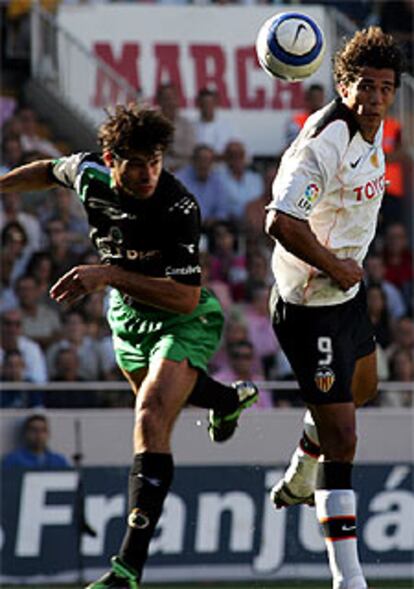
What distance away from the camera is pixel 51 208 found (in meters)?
15.5

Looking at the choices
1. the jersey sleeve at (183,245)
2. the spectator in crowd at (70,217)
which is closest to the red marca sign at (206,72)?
the spectator in crowd at (70,217)

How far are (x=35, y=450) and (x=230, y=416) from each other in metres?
3.94

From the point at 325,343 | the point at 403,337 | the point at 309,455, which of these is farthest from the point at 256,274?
the point at 325,343

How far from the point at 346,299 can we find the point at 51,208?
755 cm

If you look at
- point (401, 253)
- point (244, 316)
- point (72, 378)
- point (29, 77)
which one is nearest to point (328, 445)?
point (72, 378)

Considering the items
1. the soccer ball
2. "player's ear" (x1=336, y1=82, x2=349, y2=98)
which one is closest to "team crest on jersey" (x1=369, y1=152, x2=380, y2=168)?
"player's ear" (x1=336, y1=82, x2=349, y2=98)

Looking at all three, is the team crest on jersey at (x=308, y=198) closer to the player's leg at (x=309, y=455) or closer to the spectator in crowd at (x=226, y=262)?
the player's leg at (x=309, y=455)

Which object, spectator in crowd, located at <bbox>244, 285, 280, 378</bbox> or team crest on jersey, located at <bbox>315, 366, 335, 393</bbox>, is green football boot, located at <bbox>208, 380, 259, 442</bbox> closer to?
team crest on jersey, located at <bbox>315, 366, 335, 393</bbox>

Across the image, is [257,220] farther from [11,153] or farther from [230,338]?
[11,153]

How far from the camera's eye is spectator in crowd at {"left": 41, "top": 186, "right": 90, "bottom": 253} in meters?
15.1

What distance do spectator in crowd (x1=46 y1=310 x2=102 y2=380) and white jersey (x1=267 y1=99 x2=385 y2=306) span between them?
5730 millimetres

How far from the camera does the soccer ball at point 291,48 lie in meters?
8.48

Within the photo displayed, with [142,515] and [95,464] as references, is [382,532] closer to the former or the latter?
[95,464]

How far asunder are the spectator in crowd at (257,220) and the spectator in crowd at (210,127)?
0.56 meters
